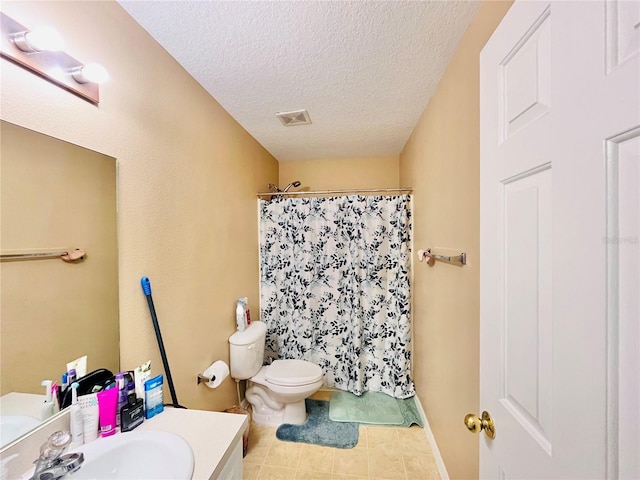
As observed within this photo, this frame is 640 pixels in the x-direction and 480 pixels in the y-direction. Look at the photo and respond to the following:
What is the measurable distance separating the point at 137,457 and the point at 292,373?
1261 millimetres

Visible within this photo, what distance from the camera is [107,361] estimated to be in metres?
0.98

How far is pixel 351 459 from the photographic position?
5.45 feet

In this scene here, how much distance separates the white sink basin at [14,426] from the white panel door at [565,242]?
126 cm

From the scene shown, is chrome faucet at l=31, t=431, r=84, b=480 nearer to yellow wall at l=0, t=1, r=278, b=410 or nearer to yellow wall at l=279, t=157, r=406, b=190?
yellow wall at l=0, t=1, r=278, b=410

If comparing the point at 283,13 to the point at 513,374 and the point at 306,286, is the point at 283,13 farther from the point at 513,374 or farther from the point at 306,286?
the point at 306,286

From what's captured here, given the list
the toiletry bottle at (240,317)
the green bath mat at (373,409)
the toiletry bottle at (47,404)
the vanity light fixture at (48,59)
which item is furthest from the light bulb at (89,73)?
the green bath mat at (373,409)

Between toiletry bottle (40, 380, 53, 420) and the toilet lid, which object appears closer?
toiletry bottle (40, 380, 53, 420)

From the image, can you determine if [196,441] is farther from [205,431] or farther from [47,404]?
[47,404]

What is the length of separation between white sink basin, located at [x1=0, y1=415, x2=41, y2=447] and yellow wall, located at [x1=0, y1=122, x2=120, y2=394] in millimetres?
66

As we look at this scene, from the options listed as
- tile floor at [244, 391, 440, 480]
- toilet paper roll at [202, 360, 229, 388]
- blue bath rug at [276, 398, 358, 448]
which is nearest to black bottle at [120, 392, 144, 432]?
toilet paper roll at [202, 360, 229, 388]

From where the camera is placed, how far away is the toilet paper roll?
155 cm

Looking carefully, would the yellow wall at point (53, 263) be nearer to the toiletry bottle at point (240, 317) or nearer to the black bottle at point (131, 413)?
the black bottle at point (131, 413)

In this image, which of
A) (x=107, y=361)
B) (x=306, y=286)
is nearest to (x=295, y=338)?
(x=306, y=286)

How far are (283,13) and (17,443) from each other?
1.67 metres
